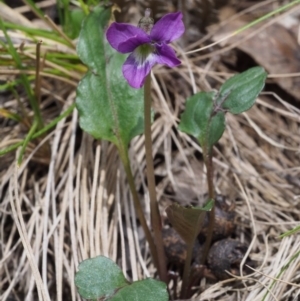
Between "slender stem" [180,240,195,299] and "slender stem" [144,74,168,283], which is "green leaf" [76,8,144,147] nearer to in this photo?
"slender stem" [144,74,168,283]

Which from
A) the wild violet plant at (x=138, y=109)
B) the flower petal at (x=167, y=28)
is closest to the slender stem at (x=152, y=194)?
the wild violet plant at (x=138, y=109)

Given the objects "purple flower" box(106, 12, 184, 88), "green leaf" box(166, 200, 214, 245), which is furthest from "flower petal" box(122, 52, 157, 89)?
"green leaf" box(166, 200, 214, 245)

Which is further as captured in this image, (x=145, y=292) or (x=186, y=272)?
(x=186, y=272)

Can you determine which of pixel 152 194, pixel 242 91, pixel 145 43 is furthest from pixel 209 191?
pixel 145 43

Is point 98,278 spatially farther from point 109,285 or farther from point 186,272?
point 186,272

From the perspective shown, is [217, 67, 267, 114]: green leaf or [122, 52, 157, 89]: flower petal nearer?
[122, 52, 157, 89]: flower petal
